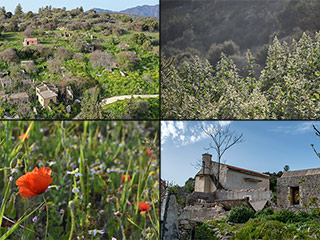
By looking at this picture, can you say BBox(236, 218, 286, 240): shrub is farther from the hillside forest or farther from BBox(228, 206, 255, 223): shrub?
the hillside forest

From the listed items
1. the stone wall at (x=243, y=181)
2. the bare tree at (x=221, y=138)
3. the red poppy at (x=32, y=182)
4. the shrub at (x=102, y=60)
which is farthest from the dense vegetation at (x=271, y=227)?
the shrub at (x=102, y=60)

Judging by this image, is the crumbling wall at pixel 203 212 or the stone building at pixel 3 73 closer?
the crumbling wall at pixel 203 212

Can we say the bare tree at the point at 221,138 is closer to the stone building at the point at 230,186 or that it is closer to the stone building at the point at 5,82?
the stone building at the point at 230,186

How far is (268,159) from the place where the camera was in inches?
111

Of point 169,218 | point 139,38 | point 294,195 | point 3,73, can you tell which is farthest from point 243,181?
point 3,73

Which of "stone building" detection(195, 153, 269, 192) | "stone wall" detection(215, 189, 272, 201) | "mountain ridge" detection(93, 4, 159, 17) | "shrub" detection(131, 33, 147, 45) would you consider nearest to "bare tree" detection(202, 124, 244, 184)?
"stone building" detection(195, 153, 269, 192)

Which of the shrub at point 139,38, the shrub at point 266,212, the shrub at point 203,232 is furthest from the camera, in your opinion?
the shrub at point 139,38

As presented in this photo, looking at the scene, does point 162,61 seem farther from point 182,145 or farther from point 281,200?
point 281,200

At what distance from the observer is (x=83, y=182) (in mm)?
2572

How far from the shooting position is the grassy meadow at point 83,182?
2.17m

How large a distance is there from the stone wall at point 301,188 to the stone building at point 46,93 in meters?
2.32

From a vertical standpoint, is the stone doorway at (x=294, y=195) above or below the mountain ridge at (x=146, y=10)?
below

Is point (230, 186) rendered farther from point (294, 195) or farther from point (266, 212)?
point (294, 195)

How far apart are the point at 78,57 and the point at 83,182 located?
1.58 m
